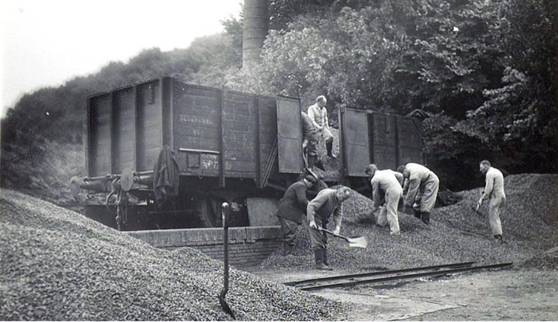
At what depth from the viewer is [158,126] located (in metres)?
10.9

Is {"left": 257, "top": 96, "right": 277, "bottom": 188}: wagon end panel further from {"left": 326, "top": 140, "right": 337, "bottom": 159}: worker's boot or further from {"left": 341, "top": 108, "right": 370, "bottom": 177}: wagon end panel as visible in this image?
{"left": 341, "top": 108, "right": 370, "bottom": 177}: wagon end panel

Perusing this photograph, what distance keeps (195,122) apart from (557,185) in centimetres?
1060

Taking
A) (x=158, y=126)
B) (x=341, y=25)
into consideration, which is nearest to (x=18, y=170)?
(x=158, y=126)

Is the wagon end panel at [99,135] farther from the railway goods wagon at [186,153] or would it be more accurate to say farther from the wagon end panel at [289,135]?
the wagon end panel at [289,135]

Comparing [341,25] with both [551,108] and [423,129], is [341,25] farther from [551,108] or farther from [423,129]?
[551,108]

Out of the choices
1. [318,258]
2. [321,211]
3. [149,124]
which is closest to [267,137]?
[149,124]

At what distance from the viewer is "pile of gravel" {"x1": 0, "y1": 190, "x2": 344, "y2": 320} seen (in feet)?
14.6

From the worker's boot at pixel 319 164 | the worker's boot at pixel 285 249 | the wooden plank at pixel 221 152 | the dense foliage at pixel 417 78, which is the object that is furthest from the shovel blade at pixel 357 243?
the dense foliage at pixel 417 78

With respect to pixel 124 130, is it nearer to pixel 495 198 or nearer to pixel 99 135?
pixel 99 135

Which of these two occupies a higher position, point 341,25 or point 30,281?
point 341,25

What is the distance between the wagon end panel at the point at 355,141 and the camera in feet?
46.5

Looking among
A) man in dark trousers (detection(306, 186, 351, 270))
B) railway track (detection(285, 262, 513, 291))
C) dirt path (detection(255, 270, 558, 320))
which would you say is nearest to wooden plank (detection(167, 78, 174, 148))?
man in dark trousers (detection(306, 186, 351, 270))

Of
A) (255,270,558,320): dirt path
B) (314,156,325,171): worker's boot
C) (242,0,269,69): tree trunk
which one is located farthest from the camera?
(242,0,269,69): tree trunk

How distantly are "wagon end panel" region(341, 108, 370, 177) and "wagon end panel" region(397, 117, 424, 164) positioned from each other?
65.1 inches
